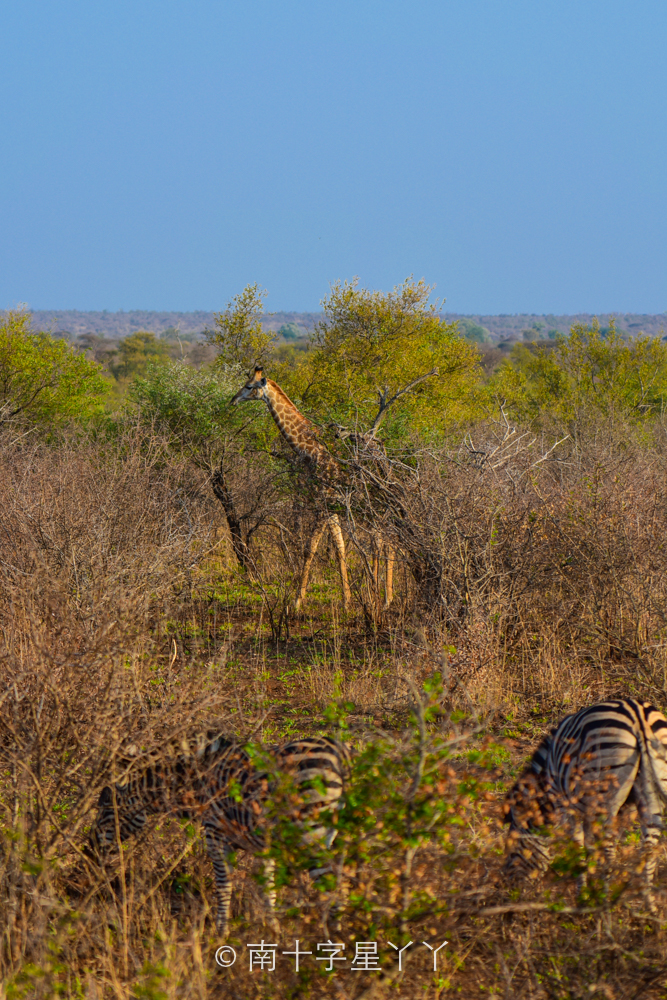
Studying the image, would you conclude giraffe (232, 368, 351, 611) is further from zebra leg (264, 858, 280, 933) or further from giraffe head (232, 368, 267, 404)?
zebra leg (264, 858, 280, 933)

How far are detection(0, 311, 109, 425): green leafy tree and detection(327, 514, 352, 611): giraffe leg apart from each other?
7216mm

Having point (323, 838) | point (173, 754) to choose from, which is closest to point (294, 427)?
point (173, 754)

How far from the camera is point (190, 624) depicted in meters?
9.08

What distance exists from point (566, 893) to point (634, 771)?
0.64m

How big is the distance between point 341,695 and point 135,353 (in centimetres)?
4640

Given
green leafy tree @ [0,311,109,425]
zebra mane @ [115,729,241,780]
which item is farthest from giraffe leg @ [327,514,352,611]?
green leafy tree @ [0,311,109,425]

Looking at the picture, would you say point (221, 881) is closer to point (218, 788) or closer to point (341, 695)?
point (218, 788)

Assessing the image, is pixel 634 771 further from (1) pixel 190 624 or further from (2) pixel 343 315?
(2) pixel 343 315

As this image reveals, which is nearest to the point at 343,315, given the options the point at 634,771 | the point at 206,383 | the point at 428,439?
the point at 206,383

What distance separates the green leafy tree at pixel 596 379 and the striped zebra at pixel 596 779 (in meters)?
15.9

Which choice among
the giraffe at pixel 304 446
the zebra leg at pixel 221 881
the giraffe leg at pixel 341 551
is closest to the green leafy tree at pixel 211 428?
the giraffe at pixel 304 446

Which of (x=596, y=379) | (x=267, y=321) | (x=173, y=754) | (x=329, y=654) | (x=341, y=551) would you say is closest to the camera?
(x=173, y=754)

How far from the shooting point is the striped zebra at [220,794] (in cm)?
358

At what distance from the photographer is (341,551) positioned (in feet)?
32.5
